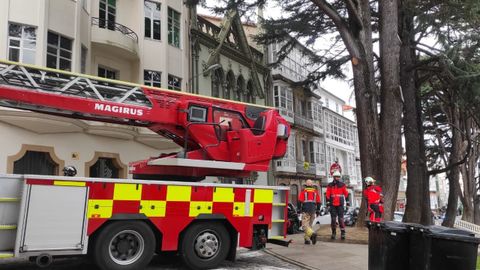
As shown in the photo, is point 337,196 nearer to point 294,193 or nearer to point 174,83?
point 174,83

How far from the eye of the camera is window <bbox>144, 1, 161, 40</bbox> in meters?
21.9

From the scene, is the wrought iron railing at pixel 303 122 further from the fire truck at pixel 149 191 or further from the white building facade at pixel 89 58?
the fire truck at pixel 149 191

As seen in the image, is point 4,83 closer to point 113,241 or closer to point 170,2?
point 113,241

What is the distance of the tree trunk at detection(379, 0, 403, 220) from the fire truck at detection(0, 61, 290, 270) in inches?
237

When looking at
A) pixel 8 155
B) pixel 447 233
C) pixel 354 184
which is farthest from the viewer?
pixel 354 184

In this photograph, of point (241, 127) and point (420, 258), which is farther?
point (241, 127)

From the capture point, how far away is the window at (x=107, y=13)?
2033 centimetres

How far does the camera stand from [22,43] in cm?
1600

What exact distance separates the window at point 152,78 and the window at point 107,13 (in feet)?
7.85

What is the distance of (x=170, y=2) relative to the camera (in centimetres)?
2294

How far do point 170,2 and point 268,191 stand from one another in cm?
1617

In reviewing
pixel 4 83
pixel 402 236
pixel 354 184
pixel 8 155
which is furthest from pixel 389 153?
pixel 354 184

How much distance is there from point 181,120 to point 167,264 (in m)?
2.68

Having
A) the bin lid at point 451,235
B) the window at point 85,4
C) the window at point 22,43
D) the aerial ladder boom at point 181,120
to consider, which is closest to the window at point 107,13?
the window at point 85,4
